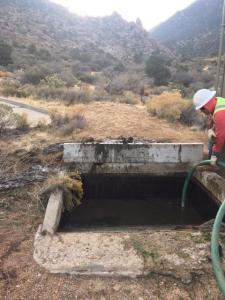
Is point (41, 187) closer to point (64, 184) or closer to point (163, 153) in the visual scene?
point (64, 184)

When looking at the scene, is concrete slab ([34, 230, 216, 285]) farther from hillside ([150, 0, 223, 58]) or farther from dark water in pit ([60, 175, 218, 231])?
hillside ([150, 0, 223, 58])

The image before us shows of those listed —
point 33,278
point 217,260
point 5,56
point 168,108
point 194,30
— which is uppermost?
point 194,30

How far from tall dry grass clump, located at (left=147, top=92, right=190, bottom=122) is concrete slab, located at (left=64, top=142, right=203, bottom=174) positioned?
4670 millimetres

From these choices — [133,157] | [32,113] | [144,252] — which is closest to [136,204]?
[133,157]

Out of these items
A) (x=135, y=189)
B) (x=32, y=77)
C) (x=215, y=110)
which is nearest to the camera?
(x=215, y=110)

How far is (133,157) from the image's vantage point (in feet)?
28.7

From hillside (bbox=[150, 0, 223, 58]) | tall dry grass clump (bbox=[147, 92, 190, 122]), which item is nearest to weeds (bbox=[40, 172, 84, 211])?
tall dry grass clump (bbox=[147, 92, 190, 122])

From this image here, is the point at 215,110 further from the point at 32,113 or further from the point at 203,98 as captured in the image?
the point at 32,113

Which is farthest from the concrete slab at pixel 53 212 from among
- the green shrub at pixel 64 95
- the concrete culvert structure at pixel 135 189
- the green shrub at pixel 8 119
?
the green shrub at pixel 64 95

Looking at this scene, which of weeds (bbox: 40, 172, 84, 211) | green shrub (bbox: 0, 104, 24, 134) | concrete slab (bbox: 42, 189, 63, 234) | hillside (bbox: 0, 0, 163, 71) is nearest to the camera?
concrete slab (bbox: 42, 189, 63, 234)

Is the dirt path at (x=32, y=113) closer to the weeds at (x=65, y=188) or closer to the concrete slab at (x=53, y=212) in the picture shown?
the weeds at (x=65, y=188)

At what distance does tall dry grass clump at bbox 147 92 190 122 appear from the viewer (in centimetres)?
1326

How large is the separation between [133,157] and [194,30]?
74.5 metres

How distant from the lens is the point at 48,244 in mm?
5227
